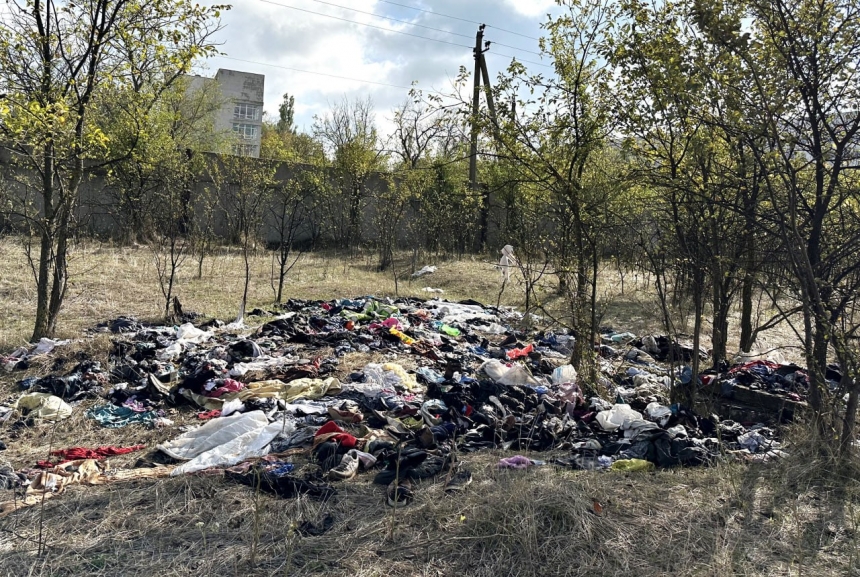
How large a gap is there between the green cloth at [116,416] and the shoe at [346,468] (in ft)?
6.92

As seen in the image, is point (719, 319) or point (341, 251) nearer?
point (719, 319)

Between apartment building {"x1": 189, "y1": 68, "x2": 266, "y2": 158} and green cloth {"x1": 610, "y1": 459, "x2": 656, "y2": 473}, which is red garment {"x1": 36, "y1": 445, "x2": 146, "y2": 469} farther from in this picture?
apartment building {"x1": 189, "y1": 68, "x2": 266, "y2": 158}

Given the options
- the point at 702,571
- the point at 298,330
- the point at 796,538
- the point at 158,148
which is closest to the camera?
the point at 702,571

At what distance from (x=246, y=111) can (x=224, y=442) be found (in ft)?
167

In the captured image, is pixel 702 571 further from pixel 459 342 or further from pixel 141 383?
pixel 459 342

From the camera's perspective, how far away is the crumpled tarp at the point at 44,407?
4.83m

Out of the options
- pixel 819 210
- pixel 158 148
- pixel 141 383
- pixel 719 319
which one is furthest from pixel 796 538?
pixel 158 148

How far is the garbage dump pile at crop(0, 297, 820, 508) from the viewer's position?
3.71 m

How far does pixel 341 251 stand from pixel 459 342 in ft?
37.4

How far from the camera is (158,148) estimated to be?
15266 millimetres

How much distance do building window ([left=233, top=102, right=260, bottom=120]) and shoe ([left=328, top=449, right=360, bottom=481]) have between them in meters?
50.8

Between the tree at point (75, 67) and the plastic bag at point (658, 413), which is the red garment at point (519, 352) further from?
the tree at point (75, 67)

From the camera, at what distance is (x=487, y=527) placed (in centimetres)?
283

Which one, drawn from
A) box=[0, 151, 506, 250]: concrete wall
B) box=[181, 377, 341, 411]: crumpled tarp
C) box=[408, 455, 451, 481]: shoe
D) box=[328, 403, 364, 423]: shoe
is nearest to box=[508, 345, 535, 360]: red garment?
box=[181, 377, 341, 411]: crumpled tarp
